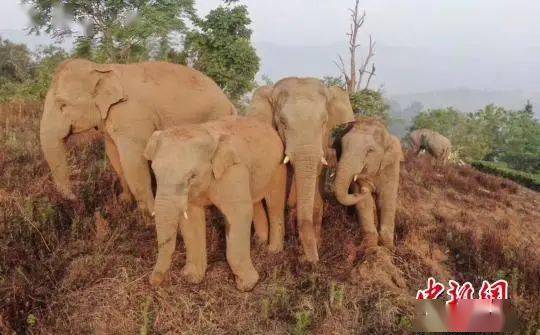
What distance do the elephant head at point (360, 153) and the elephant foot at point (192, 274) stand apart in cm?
178

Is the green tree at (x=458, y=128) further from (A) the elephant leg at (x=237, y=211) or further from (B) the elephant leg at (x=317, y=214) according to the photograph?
(A) the elephant leg at (x=237, y=211)

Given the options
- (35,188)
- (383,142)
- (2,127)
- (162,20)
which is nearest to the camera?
(383,142)

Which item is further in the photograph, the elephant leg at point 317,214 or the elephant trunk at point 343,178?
the elephant leg at point 317,214

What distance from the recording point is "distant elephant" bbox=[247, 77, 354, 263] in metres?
4.84

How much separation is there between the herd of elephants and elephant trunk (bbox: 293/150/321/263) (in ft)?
0.04

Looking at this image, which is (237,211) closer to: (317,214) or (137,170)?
(317,214)

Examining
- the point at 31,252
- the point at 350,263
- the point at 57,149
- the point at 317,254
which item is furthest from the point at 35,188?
the point at 350,263

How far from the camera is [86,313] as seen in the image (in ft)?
13.4

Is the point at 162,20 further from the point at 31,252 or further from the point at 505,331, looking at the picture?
the point at 505,331

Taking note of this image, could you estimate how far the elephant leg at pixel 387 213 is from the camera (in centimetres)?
579

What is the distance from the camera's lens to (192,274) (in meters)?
4.60

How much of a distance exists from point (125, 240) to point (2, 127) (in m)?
6.56

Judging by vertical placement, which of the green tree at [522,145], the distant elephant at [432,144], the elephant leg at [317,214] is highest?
A: the elephant leg at [317,214]

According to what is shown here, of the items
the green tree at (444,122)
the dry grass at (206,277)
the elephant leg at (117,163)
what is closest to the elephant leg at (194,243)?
the dry grass at (206,277)
